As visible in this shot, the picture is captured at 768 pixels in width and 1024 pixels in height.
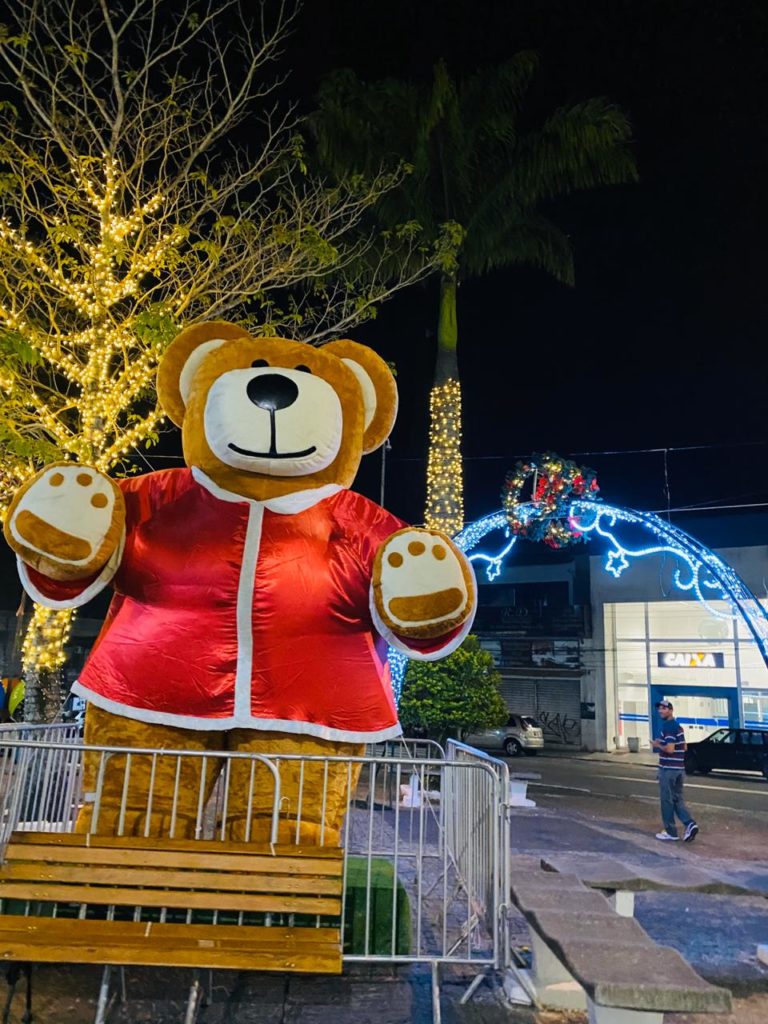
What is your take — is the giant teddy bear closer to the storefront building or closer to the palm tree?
the palm tree

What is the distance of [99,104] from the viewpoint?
26.4 feet

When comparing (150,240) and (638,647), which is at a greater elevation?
(150,240)

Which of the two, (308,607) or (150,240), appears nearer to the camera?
(308,607)

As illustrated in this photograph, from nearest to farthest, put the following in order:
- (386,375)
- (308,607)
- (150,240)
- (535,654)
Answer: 1. (308,607)
2. (386,375)
3. (150,240)
4. (535,654)

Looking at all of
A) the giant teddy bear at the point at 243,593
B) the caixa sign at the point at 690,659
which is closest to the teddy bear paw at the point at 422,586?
the giant teddy bear at the point at 243,593

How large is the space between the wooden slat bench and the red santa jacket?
0.75 m

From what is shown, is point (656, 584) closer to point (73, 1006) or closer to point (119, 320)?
point (119, 320)

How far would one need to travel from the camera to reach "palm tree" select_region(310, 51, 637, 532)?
467 inches

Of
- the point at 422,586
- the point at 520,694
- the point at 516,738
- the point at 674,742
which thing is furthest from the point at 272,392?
the point at 520,694

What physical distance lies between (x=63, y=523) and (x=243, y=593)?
998mm

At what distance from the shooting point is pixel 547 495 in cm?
1326

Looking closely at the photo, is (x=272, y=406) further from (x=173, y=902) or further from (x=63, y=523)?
(x=173, y=902)

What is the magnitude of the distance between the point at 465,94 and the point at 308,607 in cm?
1065

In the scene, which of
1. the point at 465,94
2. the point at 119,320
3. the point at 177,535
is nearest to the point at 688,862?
the point at 177,535
